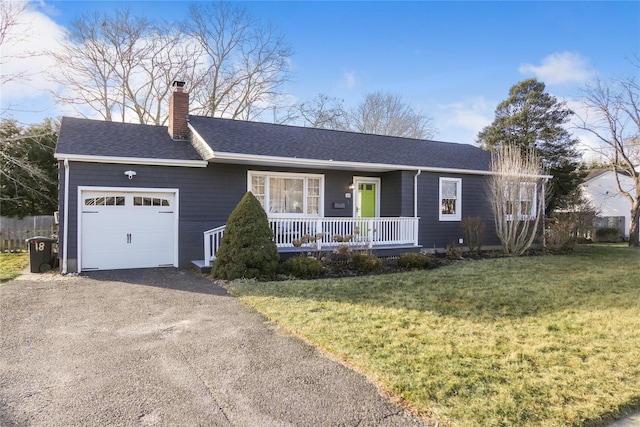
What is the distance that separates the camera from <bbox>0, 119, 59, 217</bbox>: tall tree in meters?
14.7

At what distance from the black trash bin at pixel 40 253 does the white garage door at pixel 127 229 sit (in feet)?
3.88

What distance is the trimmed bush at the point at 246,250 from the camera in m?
8.57

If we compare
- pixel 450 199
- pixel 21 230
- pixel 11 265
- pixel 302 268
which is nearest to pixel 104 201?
pixel 11 265

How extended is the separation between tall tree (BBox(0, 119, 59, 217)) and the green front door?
11696mm

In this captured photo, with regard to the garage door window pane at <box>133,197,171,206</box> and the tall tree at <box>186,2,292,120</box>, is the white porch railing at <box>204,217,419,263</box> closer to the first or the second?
the garage door window pane at <box>133,197,171,206</box>

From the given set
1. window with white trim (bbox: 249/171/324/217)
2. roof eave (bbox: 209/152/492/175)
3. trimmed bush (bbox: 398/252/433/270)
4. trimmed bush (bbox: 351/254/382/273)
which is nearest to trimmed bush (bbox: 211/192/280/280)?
roof eave (bbox: 209/152/492/175)

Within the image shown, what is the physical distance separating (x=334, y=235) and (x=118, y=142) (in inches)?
263

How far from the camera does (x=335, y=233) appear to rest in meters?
11.3

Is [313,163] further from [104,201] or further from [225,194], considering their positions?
[104,201]

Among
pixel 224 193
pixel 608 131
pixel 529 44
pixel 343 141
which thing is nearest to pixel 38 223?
pixel 224 193

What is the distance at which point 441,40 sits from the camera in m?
13.7

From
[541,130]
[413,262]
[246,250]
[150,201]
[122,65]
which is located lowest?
[413,262]

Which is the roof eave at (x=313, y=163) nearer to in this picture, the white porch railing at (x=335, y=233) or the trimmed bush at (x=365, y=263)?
the white porch railing at (x=335, y=233)

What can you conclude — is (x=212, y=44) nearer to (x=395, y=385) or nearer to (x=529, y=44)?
(x=529, y=44)
